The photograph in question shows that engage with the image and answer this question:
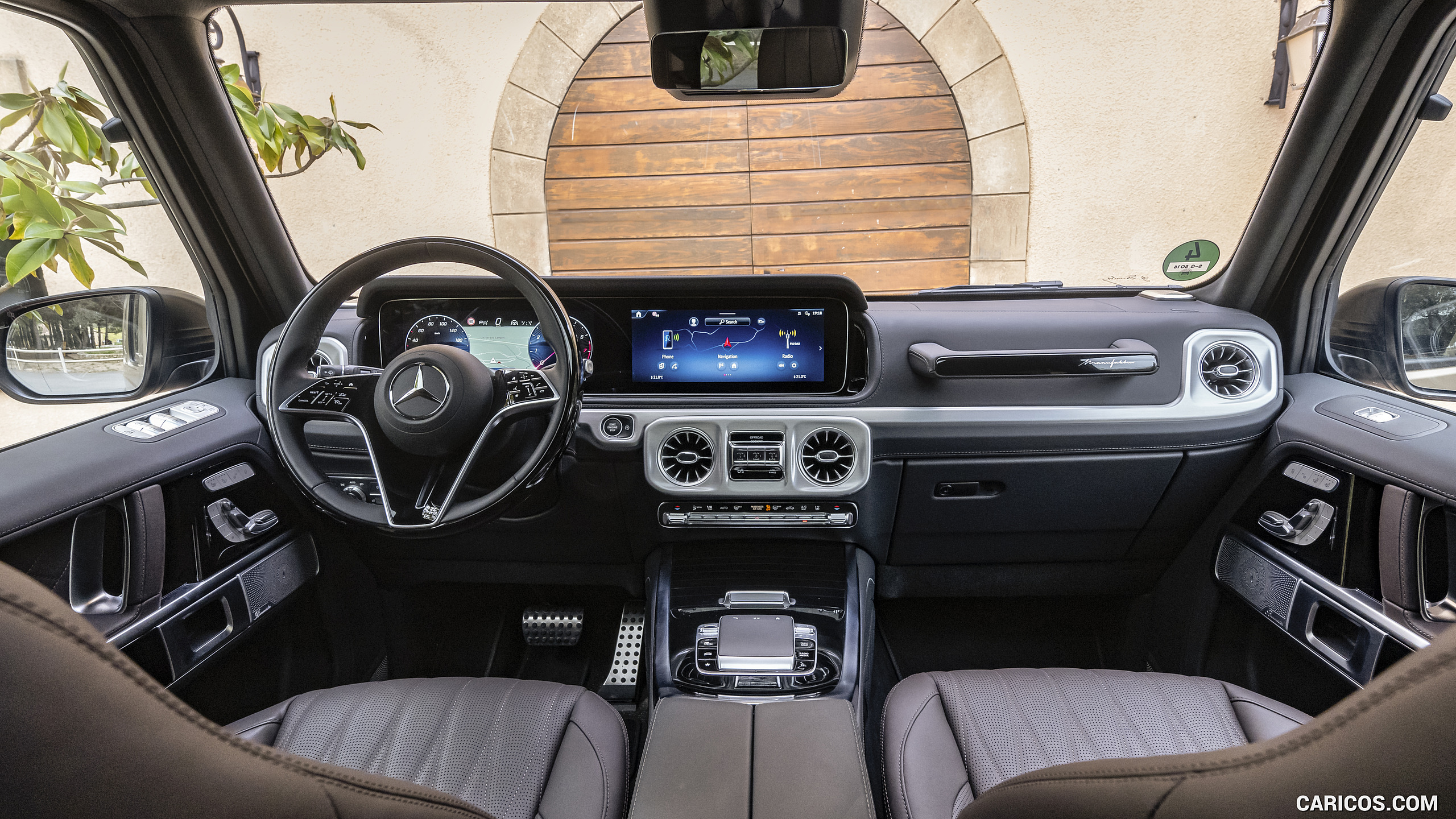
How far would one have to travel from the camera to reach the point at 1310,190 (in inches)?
74.0

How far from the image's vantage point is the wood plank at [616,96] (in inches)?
124

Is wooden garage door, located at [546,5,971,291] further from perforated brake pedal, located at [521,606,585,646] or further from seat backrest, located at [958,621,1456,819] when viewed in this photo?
seat backrest, located at [958,621,1456,819]

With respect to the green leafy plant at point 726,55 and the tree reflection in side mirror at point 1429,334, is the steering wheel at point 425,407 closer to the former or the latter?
the green leafy plant at point 726,55

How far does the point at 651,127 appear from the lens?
10.5 feet

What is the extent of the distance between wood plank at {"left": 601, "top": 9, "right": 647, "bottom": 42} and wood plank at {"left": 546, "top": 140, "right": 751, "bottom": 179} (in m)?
0.43

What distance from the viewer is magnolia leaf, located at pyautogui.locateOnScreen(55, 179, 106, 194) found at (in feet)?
5.66

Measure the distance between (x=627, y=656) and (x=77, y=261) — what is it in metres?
1.79

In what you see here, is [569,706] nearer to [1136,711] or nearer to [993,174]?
[1136,711]

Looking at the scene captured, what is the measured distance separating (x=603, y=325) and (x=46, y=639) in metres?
1.67

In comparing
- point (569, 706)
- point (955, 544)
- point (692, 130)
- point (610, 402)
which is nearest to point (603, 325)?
point (610, 402)

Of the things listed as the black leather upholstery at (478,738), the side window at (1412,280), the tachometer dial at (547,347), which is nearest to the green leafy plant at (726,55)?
the tachometer dial at (547,347)

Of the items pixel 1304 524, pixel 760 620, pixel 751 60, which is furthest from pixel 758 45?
pixel 1304 524

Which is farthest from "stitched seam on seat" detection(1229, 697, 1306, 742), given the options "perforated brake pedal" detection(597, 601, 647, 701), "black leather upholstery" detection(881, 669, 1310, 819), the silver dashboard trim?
"perforated brake pedal" detection(597, 601, 647, 701)

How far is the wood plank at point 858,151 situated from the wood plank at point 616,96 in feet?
0.96
